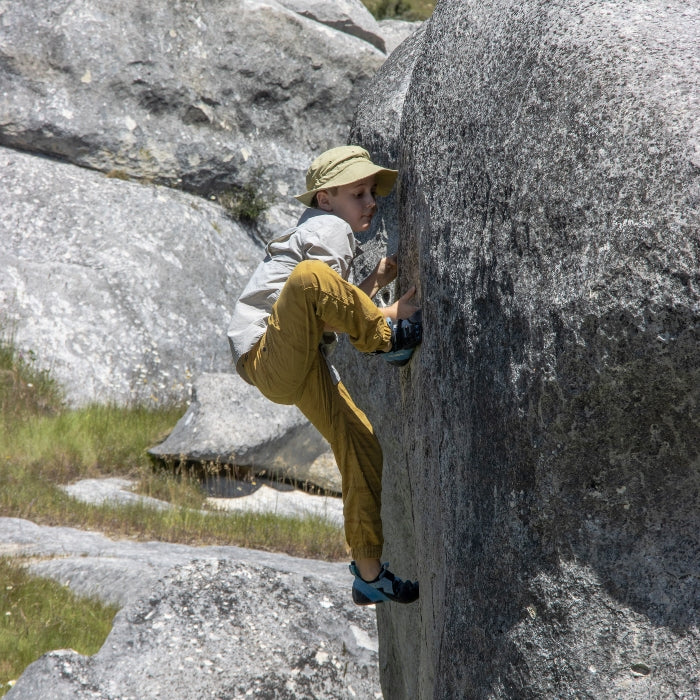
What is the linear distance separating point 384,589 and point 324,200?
168 cm

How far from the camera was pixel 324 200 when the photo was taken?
4059mm

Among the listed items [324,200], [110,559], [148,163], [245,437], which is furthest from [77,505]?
[148,163]

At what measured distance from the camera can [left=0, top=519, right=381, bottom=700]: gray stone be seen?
4789 mm

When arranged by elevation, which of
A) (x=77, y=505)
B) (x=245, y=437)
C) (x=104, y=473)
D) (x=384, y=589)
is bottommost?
(x=104, y=473)

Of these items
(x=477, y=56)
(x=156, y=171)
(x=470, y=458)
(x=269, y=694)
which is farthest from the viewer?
(x=156, y=171)

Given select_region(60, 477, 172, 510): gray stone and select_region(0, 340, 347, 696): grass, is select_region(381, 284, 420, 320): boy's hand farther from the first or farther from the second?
select_region(60, 477, 172, 510): gray stone

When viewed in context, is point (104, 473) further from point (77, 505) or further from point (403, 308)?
point (403, 308)

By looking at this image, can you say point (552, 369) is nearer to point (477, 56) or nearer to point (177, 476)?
point (477, 56)

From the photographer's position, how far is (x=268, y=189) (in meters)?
12.3

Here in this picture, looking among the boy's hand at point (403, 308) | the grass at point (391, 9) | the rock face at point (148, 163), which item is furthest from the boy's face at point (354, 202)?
the grass at point (391, 9)

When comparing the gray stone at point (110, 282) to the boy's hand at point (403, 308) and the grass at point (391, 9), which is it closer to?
the boy's hand at point (403, 308)

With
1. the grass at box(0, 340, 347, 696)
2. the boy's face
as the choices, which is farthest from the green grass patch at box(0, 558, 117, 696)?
the boy's face

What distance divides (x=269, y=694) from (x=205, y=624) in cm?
54

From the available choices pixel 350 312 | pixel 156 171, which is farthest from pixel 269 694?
pixel 156 171
